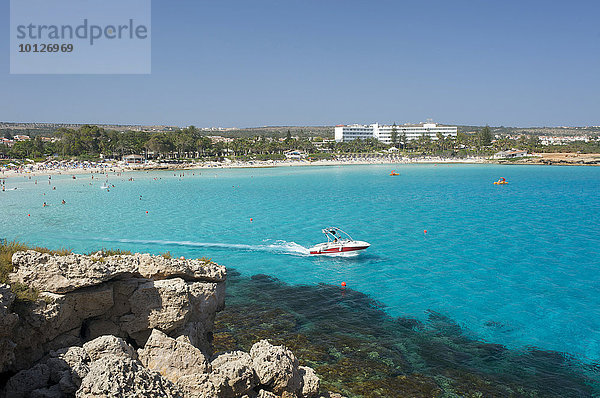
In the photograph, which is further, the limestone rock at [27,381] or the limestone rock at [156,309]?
the limestone rock at [156,309]

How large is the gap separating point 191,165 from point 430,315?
132719mm

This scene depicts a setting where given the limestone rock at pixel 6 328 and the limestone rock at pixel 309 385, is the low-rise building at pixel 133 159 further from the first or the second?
the limestone rock at pixel 309 385

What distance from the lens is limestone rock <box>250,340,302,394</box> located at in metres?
8.38

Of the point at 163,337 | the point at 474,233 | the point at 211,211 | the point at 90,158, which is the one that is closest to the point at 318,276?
the point at 163,337

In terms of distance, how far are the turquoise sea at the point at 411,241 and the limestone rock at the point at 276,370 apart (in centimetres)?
1014

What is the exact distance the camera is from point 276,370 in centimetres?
840

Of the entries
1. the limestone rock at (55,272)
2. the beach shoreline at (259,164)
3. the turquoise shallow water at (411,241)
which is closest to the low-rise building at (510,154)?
the beach shoreline at (259,164)

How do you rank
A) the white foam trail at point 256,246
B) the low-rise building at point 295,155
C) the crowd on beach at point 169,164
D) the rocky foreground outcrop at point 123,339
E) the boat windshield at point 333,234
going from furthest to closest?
1. the low-rise building at point 295,155
2. the crowd on beach at point 169,164
3. the white foam trail at point 256,246
4. the boat windshield at point 333,234
5. the rocky foreground outcrop at point 123,339

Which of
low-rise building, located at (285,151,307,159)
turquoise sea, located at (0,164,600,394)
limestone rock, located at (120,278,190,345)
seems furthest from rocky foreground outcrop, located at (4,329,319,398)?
low-rise building, located at (285,151,307,159)

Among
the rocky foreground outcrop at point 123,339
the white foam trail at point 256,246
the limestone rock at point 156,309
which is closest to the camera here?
the rocky foreground outcrop at point 123,339

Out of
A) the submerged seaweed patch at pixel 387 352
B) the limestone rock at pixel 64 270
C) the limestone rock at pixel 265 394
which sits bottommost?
the submerged seaweed patch at pixel 387 352

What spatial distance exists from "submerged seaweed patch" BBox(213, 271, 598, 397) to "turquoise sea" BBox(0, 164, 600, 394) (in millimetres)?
1039

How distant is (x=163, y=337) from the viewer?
29.1 ft

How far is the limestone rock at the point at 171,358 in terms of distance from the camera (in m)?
8.22
